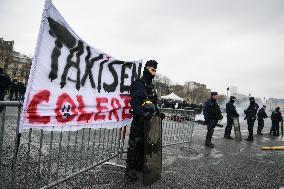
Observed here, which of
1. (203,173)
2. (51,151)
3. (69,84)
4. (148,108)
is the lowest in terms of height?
(203,173)

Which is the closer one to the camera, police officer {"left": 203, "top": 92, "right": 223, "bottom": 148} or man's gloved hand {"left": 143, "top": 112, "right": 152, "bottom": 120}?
man's gloved hand {"left": 143, "top": 112, "right": 152, "bottom": 120}

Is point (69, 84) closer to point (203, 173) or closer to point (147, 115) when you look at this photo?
point (147, 115)

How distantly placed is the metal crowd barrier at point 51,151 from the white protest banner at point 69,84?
0.86 ft

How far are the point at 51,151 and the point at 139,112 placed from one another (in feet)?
6.77

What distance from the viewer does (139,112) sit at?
4.89m

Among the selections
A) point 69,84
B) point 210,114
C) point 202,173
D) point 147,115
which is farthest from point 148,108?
point 210,114

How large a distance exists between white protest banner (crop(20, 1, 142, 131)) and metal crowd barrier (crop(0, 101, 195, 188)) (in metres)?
0.26

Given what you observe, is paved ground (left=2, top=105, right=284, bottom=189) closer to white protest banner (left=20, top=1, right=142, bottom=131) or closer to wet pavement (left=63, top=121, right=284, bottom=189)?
wet pavement (left=63, top=121, right=284, bottom=189)

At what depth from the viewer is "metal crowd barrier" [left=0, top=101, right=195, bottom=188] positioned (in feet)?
11.9

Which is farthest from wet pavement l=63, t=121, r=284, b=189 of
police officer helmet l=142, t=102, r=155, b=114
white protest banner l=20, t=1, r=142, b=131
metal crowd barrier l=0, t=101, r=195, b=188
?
police officer helmet l=142, t=102, r=155, b=114

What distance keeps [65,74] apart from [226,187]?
11.9 feet

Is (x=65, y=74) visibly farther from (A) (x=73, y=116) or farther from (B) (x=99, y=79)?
(B) (x=99, y=79)

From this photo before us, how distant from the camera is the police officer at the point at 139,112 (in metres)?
4.93

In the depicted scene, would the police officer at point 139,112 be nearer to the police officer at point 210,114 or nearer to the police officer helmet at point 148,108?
the police officer helmet at point 148,108
